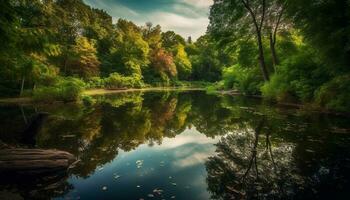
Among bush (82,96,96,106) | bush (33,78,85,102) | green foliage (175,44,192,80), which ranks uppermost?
green foliage (175,44,192,80)

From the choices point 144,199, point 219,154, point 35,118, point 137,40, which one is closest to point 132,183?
point 144,199

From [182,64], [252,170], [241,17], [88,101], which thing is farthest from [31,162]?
[182,64]

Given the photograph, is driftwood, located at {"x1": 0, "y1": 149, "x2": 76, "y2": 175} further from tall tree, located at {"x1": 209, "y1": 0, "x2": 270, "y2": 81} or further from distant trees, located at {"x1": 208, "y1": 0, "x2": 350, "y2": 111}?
tall tree, located at {"x1": 209, "y1": 0, "x2": 270, "y2": 81}

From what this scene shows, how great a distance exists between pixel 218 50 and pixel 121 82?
79.9ft

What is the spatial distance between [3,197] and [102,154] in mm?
3305

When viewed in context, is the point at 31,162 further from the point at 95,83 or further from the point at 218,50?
the point at 95,83

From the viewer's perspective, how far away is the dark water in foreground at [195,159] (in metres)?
5.04

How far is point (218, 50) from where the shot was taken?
26797 millimetres

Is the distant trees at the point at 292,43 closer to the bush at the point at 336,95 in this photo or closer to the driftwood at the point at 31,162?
the bush at the point at 336,95

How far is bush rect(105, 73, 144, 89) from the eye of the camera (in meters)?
43.7

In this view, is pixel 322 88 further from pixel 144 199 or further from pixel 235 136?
pixel 144 199

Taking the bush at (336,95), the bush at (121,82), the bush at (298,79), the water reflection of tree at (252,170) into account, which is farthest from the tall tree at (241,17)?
the bush at (121,82)

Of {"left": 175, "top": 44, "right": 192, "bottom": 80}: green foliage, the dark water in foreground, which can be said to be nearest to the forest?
the dark water in foreground

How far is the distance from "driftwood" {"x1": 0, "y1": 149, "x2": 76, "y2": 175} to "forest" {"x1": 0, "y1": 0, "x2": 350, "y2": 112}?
2.93 metres
